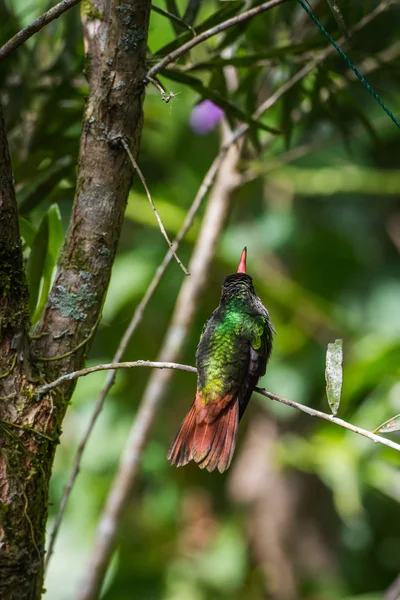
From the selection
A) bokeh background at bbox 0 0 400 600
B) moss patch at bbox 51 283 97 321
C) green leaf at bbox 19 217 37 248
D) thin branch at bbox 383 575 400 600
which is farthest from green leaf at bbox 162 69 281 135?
thin branch at bbox 383 575 400 600

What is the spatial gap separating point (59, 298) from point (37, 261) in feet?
0.83

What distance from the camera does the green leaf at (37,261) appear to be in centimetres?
138

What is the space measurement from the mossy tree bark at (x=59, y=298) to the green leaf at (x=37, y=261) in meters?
0.21

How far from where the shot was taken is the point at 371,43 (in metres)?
2.51

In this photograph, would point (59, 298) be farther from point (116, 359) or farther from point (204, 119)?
point (204, 119)

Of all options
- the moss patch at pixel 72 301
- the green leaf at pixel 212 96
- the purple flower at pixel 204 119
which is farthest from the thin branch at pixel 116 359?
the purple flower at pixel 204 119

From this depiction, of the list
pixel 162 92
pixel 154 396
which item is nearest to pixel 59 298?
pixel 162 92

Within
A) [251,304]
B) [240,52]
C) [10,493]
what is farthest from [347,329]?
[10,493]

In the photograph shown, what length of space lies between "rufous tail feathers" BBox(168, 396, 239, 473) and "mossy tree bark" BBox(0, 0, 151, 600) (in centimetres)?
20

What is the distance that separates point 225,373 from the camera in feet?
4.02

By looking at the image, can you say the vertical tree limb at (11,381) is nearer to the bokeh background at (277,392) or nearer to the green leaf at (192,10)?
the green leaf at (192,10)

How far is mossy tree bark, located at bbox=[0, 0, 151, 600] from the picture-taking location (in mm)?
1092

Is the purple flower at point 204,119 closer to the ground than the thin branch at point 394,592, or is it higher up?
higher up

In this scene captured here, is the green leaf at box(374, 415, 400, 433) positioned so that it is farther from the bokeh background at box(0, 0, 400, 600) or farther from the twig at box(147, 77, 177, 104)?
the bokeh background at box(0, 0, 400, 600)
